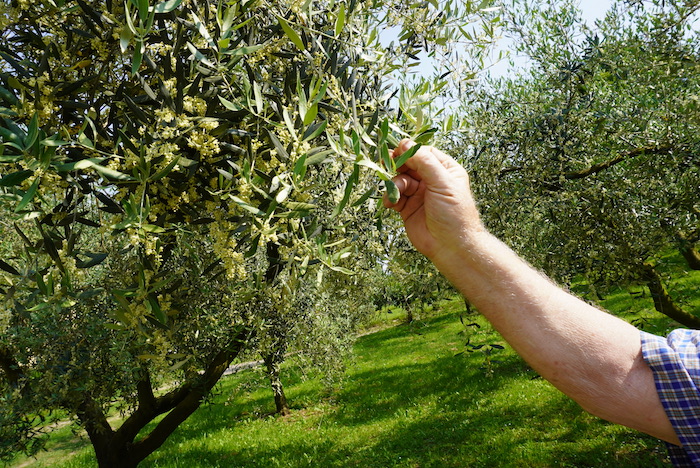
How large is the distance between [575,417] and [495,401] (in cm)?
220

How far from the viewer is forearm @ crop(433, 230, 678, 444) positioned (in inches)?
59.2

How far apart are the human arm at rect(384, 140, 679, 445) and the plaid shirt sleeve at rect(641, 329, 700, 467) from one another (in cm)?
3

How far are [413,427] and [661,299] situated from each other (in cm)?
618

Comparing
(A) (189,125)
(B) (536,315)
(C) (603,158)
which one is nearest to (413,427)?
(C) (603,158)

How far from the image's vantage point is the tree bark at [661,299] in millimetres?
5407

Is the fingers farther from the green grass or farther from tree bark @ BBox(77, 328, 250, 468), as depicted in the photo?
tree bark @ BBox(77, 328, 250, 468)

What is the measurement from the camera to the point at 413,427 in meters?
10.7

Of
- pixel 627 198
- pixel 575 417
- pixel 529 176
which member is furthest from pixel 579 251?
pixel 575 417

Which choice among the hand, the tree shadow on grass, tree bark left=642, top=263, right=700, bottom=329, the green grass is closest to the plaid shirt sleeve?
the hand

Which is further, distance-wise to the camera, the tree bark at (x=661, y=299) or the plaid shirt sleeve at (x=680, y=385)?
the tree bark at (x=661, y=299)

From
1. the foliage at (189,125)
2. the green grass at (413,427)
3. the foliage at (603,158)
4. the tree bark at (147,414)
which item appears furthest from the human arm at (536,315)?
the tree bark at (147,414)

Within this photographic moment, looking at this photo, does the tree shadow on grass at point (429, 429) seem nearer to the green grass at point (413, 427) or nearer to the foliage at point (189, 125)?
the green grass at point (413, 427)

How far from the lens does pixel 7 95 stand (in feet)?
5.79

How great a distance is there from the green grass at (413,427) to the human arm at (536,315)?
3742 mm
